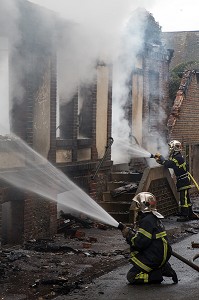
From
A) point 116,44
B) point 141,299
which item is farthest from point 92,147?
point 141,299

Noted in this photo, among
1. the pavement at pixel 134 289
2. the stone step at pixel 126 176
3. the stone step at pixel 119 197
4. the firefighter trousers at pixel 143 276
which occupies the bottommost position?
the pavement at pixel 134 289

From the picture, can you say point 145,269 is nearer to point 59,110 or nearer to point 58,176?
point 58,176

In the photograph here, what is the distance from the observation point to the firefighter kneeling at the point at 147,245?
24.5 feet

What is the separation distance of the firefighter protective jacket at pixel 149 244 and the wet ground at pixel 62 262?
0.93 metres

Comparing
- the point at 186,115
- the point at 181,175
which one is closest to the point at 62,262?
the point at 181,175

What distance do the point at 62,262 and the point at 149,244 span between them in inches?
80.0

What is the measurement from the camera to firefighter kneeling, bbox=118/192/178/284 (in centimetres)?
747

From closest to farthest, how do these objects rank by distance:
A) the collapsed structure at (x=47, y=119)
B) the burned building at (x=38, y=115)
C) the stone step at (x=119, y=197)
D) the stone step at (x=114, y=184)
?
the burned building at (x=38, y=115) < the collapsed structure at (x=47, y=119) < the stone step at (x=119, y=197) < the stone step at (x=114, y=184)

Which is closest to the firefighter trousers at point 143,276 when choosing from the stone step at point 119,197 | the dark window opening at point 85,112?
the stone step at point 119,197

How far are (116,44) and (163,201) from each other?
4.11 m

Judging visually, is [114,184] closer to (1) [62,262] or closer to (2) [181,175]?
(2) [181,175]

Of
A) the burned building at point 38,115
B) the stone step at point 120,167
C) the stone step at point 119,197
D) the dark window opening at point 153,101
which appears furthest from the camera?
the dark window opening at point 153,101

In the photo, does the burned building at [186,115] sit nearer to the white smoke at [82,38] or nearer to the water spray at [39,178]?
the white smoke at [82,38]

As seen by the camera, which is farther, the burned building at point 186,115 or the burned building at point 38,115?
the burned building at point 186,115
